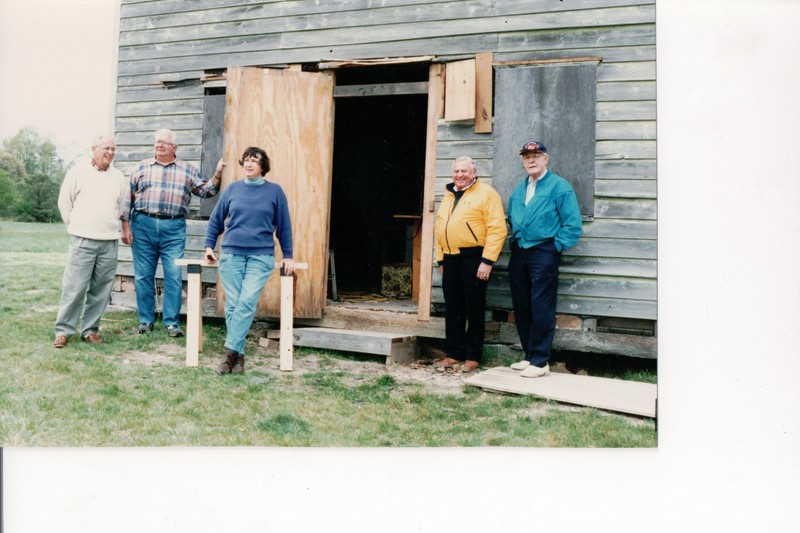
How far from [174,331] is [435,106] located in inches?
111

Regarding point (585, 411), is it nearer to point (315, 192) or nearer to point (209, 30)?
point (315, 192)

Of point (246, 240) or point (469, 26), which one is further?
point (469, 26)

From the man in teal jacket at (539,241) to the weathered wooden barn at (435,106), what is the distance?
24 cm

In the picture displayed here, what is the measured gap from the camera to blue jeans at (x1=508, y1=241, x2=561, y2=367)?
481 centimetres

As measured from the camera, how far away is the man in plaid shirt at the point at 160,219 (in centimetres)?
552

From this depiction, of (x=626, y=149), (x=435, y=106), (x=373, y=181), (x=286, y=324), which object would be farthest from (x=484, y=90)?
(x=373, y=181)

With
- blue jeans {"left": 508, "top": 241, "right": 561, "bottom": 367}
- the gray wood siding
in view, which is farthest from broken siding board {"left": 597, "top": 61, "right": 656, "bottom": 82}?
blue jeans {"left": 508, "top": 241, "right": 561, "bottom": 367}

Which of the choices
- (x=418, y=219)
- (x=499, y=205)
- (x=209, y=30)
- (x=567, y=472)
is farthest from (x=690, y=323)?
(x=209, y=30)

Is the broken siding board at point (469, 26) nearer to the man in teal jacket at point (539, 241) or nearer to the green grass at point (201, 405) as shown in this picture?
the man in teal jacket at point (539, 241)

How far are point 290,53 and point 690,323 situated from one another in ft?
12.8

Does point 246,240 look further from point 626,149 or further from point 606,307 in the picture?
point 626,149

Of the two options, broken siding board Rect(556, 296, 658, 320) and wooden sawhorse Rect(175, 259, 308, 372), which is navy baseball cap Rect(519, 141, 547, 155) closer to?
broken siding board Rect(556, 296, 658, 320)

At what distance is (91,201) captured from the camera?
496 cm

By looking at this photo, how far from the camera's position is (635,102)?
4809mm
